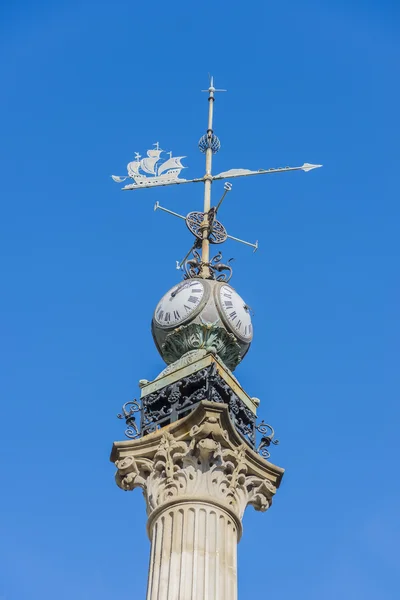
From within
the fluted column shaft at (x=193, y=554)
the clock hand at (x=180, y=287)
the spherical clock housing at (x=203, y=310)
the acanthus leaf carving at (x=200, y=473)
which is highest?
the clock hand at (x=180, y=287)

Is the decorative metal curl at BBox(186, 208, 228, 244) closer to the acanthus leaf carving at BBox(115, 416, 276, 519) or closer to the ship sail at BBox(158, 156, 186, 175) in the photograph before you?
the ship sail at BBox(158, 156, 186, 175)

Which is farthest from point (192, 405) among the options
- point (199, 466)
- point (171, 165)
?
point (171, 165)

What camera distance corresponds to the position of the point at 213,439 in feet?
101

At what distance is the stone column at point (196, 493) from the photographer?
28.1 m

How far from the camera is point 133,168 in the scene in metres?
39.9

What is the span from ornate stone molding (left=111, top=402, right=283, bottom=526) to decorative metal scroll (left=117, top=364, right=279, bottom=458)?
106cm

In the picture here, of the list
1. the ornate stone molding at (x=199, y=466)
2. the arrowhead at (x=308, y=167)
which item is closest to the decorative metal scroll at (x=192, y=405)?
the ornate stone molding at (x=199, y=466)

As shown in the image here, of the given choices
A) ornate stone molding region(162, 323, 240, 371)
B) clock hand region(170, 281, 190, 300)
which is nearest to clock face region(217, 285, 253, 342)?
ornate stone molding region(162, 323, 240, 371)

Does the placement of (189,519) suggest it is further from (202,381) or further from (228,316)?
(228,316)

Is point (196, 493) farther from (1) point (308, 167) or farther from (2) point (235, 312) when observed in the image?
(1) point (308, 167)

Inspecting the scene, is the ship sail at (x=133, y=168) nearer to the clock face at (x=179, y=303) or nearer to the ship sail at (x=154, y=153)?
the ship sail at (x=154, y=153)

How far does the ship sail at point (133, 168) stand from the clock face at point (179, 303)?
4.72m

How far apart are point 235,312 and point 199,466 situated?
6751mm

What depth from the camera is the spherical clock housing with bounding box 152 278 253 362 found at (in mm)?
35594
